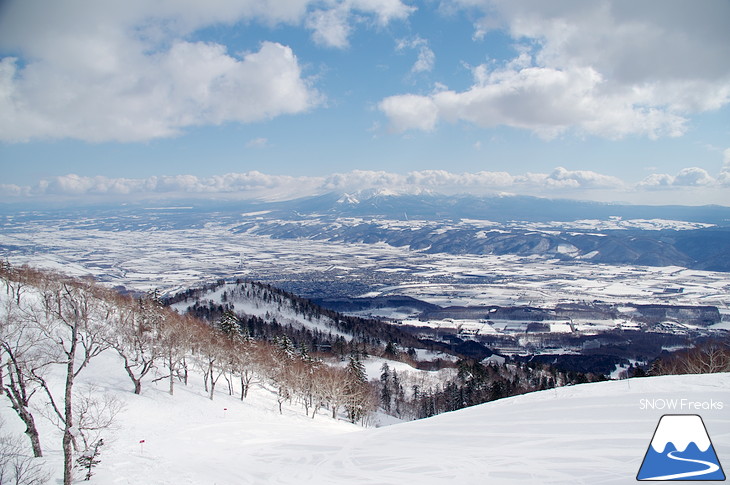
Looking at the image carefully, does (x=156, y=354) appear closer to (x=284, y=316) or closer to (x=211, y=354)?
(x=211, y=354)

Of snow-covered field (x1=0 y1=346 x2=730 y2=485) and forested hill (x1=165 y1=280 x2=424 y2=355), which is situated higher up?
snow-covered field (x1=0 y1=346 x2=730 y2=485)

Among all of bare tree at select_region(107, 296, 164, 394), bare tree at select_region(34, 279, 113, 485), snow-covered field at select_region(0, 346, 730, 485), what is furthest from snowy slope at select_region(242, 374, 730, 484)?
bare tree at select_region(107, 296, 164, 394)

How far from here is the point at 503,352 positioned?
445 feet

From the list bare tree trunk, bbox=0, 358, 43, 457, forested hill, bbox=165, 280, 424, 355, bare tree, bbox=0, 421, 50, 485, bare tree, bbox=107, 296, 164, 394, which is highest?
bare tree trunk, bbox=0, 358, 43, 457

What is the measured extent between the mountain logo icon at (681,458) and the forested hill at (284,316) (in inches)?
4034

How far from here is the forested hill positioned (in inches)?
4729

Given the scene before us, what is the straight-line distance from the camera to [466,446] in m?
18.0

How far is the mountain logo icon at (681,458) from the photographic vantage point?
36.2ft

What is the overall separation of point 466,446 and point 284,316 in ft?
404

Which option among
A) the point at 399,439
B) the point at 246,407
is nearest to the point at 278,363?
the point at 246,407

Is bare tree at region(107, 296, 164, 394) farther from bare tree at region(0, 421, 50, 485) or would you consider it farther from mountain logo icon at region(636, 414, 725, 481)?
mountain logo icon at region(636, 414, 725, 481)

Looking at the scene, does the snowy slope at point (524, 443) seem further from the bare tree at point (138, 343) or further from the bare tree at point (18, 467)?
the bare tree at point (138, 343)

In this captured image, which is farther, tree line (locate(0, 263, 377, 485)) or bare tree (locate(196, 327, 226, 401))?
bare tree (locate(196, 327, 226, 401))

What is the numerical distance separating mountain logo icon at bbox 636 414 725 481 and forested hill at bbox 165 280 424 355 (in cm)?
10247
